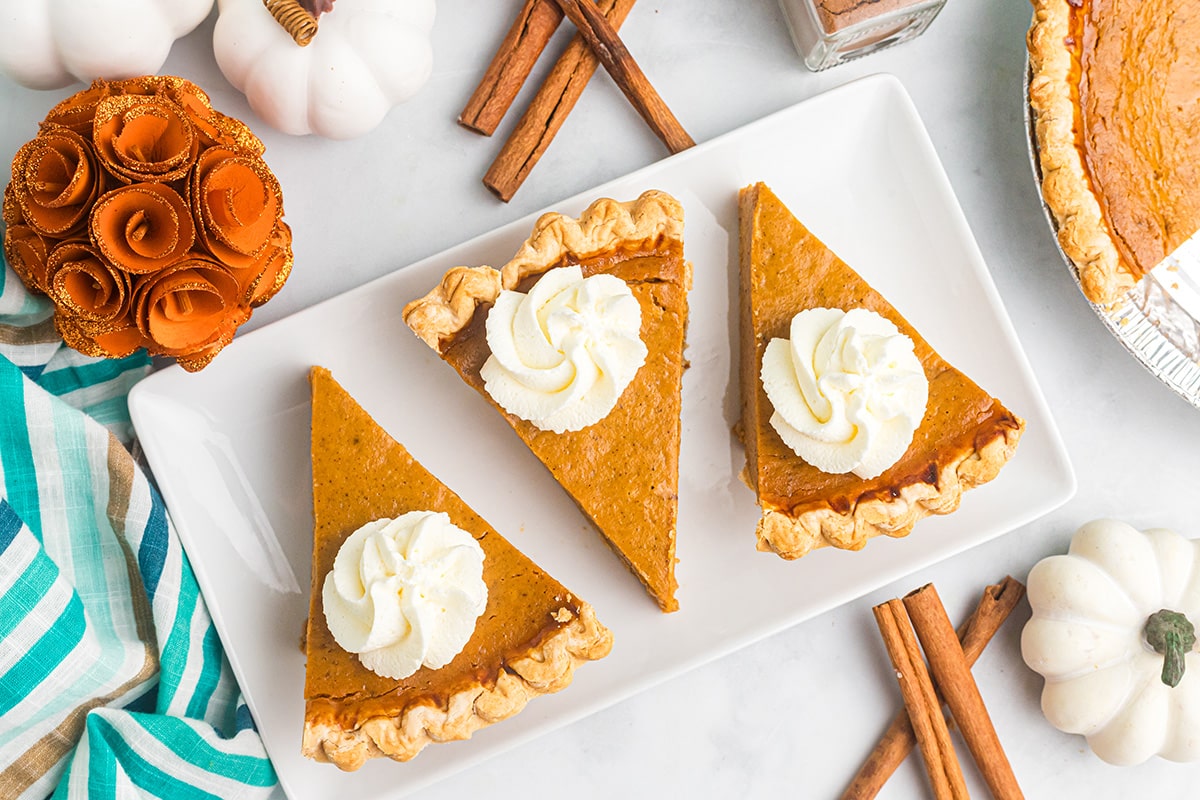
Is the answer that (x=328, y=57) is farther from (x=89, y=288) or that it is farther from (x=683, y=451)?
(x=683, y=451)

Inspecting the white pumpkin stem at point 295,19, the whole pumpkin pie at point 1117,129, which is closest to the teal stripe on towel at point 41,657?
the white pumpkin stem at point 295,19

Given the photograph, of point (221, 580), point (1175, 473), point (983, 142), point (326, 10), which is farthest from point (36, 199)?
point (1175, 473)

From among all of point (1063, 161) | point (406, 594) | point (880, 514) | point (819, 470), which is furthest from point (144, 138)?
point (1063, 161)

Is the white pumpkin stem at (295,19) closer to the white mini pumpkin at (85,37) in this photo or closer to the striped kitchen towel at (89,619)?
the white mini pumpkin at (85,37)

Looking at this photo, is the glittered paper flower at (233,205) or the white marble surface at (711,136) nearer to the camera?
the glittered paper flower at (233,205)

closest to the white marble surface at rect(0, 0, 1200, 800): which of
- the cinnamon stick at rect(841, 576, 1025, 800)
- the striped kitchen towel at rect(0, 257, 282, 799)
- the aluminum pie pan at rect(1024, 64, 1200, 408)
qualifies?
the cinnamon stick at rect(841, 576, 1025, 800)

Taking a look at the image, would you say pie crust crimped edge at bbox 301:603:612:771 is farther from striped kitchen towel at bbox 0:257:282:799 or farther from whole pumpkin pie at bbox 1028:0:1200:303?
whole pumpkin pie at bbox 1028:0:1200:303
